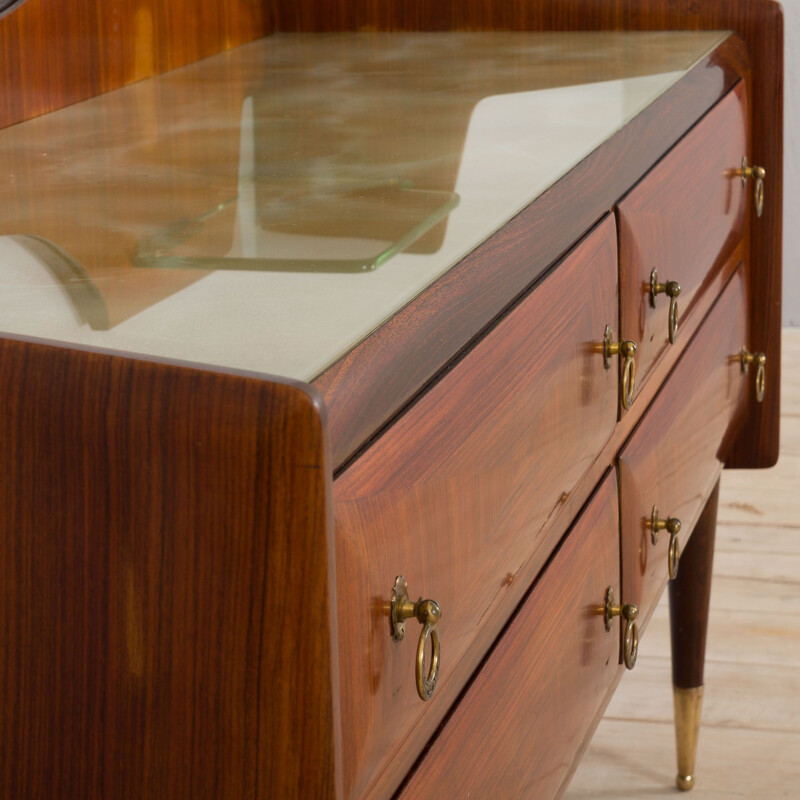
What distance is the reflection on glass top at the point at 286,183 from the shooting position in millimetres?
419

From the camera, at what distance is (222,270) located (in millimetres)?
469

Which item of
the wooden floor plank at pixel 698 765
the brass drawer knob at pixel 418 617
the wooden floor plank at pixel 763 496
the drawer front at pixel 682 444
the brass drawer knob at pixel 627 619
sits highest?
the brass drawer knob at pixel 418 617

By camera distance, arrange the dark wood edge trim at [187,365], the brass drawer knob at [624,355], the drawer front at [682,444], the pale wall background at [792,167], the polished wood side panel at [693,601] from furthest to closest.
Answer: the pale wall background at [792,167]
the polished wood side panel at [693,601]
the drawer front at [682,444]
the brass drawer knob at [624,355]
the dark wood edge trim at [187,365]

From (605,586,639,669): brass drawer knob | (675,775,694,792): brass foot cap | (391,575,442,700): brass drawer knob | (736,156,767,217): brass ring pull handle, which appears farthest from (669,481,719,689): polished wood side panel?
(391,575,442,700): brass drawer knob

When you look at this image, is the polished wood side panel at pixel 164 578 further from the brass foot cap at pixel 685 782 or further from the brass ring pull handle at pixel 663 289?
the brass foot cap at pixel 685 782

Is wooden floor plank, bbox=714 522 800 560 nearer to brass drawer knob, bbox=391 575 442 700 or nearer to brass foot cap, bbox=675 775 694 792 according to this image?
brass foot cap, bbox=675 775 694 792

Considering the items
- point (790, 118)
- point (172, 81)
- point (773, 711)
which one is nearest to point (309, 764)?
point (172, 81)

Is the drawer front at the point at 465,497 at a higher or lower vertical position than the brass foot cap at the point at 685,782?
higher

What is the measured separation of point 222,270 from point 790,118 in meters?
2.25

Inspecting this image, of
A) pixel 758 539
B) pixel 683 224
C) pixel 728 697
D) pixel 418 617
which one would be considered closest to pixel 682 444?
pixel 683 224

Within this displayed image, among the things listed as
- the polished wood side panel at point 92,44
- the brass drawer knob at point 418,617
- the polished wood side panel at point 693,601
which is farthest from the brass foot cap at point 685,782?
the brass drawer knob at point 418,617

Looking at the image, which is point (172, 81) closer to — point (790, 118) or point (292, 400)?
point (292, 400)

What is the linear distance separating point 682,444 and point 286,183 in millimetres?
411

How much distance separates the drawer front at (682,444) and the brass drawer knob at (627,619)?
0.07ft
